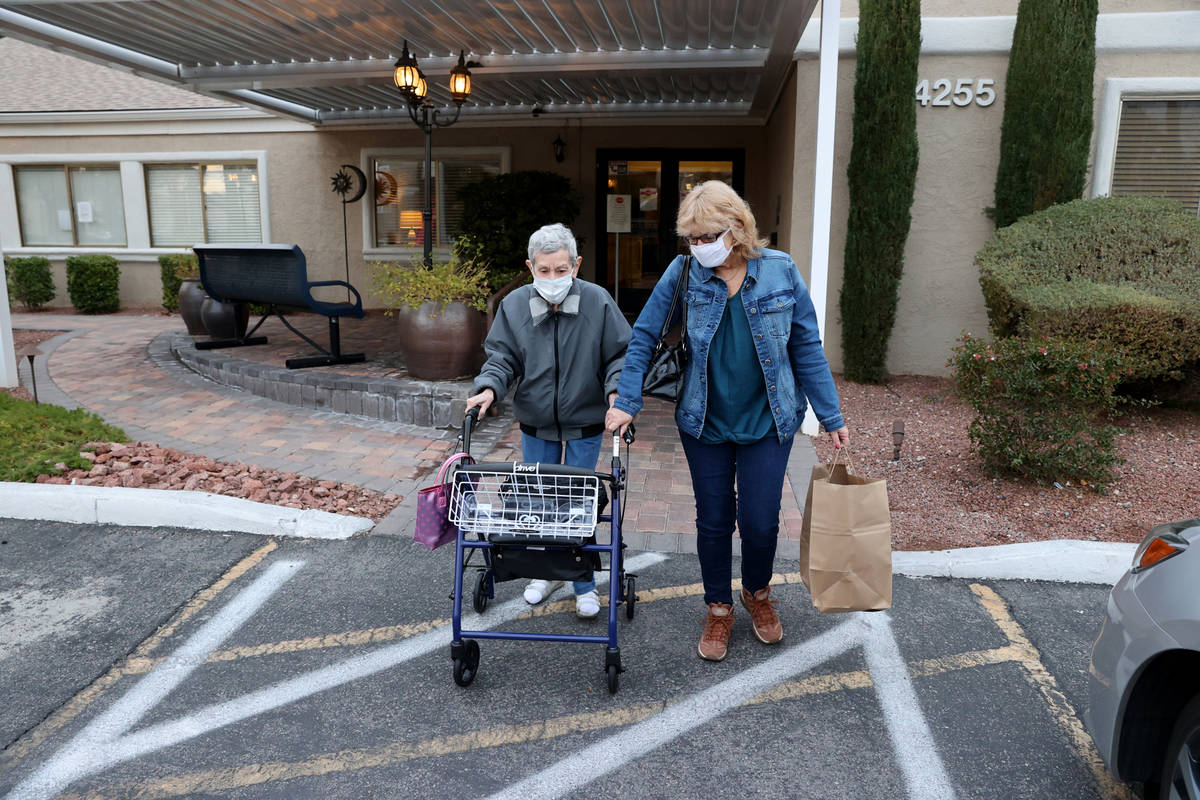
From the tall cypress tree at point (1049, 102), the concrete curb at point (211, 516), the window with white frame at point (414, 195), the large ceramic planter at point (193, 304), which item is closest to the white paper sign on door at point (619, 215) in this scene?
the window with white frame at point (414, 195)

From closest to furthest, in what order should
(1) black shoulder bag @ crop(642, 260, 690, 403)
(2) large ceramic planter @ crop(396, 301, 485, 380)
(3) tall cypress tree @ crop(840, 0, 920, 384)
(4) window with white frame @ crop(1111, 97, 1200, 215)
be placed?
(1) black shoulder bag @ crop(642, 260, 690, 403) < (2) large ceramic planter @ crop(396, 301, 485, 380) < (3) tall cypress tree @ crop(840, 0, 920, 384) < (4) window with white frame @ crop(1111, 97, 1200, 215)

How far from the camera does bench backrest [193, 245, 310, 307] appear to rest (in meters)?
7.83

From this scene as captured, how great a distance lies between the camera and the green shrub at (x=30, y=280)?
13.5m

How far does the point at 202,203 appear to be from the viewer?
541 inches

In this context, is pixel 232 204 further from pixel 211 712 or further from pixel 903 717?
pixel 903 717

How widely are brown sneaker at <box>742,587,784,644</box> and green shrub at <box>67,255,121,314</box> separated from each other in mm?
13527

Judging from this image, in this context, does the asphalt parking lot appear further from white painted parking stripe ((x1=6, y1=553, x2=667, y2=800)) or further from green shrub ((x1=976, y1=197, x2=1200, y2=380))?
green shrub ((x1=976, y1=197, x2=1200, y2=380))

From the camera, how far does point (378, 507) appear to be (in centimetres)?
486

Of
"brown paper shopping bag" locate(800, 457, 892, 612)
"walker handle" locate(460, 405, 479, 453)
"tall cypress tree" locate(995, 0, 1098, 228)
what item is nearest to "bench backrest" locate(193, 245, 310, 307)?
"walker handle" locate(460, 405, 479, 453)

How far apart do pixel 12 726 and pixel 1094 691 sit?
3.49m

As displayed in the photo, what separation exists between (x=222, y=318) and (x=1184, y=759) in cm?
932

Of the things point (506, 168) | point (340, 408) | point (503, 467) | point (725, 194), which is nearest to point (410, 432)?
point (340, 408)

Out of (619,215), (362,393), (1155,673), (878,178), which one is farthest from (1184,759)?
(619,215)

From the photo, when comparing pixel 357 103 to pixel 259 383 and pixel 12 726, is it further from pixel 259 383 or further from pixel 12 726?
pixel 12 726
